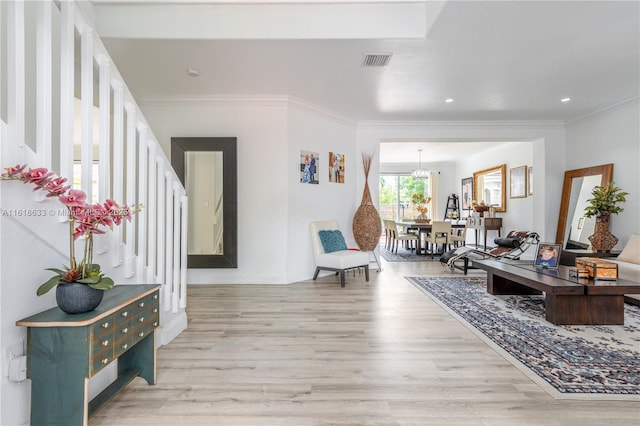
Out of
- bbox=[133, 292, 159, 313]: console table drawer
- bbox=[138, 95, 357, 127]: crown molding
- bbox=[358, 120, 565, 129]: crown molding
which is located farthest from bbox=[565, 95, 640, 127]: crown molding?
bbox=[133, 292, 159, 313]: console table drawer

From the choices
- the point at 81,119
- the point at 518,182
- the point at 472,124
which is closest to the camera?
the point at 81,119

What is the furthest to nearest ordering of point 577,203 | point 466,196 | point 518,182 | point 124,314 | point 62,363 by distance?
1. point 466,196
2. point 518,182
3. point 577,203
4. point 124,314
5. point 62,363

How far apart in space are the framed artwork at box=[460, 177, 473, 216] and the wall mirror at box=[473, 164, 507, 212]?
233 mm

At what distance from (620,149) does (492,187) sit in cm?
388

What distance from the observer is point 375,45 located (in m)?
3.16

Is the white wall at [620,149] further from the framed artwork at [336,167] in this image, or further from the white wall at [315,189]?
the framed artwork at [336,167]

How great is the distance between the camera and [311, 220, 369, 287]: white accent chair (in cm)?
454

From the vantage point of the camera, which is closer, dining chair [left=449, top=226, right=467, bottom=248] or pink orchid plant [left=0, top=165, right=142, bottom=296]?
pink orchid plant [left=0, top=165, right=142, bottom=296]

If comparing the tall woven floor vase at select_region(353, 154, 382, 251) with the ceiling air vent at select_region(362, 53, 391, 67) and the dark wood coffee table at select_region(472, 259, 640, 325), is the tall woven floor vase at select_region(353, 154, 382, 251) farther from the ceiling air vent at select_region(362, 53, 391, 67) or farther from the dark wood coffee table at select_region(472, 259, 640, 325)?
the dark wood coffee table at select_region(472, 259, 640, 325)

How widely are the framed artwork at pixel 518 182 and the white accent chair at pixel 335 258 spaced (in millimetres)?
4857

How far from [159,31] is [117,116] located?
56.8 inches

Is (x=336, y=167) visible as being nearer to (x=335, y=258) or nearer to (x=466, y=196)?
(x=335, y=258)

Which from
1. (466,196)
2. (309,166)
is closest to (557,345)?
(309,166)

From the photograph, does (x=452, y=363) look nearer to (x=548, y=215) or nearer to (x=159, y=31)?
(x=159, y=31)
